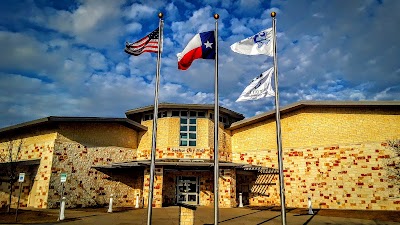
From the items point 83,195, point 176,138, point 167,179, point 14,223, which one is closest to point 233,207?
point 167,179

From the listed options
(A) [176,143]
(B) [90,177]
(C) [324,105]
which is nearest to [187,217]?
(A) [176,143]

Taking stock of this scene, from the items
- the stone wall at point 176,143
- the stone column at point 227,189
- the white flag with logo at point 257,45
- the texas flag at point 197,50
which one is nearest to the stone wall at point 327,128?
the stone wall at point 176,143

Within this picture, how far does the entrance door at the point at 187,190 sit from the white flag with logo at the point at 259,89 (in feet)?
45.4

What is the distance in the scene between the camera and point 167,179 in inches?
880

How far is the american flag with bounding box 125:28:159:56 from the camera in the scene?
37.3 ft

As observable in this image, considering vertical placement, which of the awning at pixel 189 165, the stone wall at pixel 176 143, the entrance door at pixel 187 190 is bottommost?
the entrance door at pixel 187 190

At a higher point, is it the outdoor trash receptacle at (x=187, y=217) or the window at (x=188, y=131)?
the window at (x=188, y=131)

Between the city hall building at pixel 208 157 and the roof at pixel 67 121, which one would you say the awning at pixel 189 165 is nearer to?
the city hall building at pixel 208 157

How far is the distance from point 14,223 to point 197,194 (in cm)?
1308

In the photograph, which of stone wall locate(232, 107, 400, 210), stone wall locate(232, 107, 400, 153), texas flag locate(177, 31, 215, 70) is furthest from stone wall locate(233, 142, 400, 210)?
texas flag locate(177, 31, 215, 70)

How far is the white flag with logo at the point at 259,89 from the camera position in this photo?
1042 centimetres

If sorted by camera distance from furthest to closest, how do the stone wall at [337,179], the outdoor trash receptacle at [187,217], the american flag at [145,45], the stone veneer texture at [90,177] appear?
1. the stone veneer texture at [90,177]
2. the stone wall at [337,179]
3. the american flag at [145,45]
4. the outdoor trash receptacle at [187,217]

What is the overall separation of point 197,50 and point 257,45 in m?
2.40

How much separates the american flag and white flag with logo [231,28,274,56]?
3.32 m
